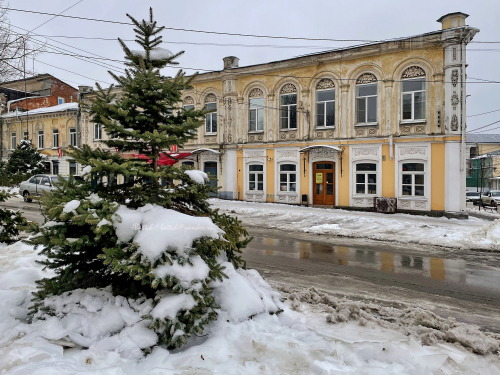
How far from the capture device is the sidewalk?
11.4 m

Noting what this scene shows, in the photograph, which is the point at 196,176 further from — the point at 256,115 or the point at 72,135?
the point at 72,135

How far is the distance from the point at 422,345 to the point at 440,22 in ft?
57.5

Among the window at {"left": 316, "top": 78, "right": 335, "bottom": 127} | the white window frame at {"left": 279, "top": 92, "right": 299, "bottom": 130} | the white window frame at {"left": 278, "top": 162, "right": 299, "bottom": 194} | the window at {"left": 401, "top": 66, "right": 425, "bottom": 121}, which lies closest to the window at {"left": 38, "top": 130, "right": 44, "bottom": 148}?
the white window frame at {"left": 279, "top": 92, "right": 299, "bottom": 130}

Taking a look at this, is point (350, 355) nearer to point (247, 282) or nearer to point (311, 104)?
point (247, 282)

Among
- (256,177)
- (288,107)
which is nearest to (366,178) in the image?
(288,107)

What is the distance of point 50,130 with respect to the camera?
32625 millimetres

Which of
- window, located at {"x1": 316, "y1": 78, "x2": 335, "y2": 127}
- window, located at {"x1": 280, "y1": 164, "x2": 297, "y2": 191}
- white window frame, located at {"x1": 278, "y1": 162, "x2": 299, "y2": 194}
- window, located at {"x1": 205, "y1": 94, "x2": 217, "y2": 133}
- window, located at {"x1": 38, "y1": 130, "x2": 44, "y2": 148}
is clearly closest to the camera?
window, located at {"x1": 316, "y1": 78, "x2": 335, "y2": 127}

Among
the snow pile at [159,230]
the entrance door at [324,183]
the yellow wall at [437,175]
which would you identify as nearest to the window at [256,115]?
the entrance door at [324,183]

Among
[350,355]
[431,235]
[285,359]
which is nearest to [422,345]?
[350,355]

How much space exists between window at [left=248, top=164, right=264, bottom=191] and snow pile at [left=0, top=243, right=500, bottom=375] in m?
17.3

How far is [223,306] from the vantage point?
13.4ft

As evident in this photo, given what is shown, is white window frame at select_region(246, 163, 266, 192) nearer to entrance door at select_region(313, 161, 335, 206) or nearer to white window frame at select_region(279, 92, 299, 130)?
white window frame at select_region(279, 92, 299, 130)

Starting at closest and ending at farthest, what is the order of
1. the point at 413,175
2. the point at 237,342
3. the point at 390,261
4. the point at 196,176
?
the point at 237,342 < the point at 196,176 < the point at 390,261 < the point at 413,175

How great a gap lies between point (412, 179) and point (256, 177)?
29.2ft
